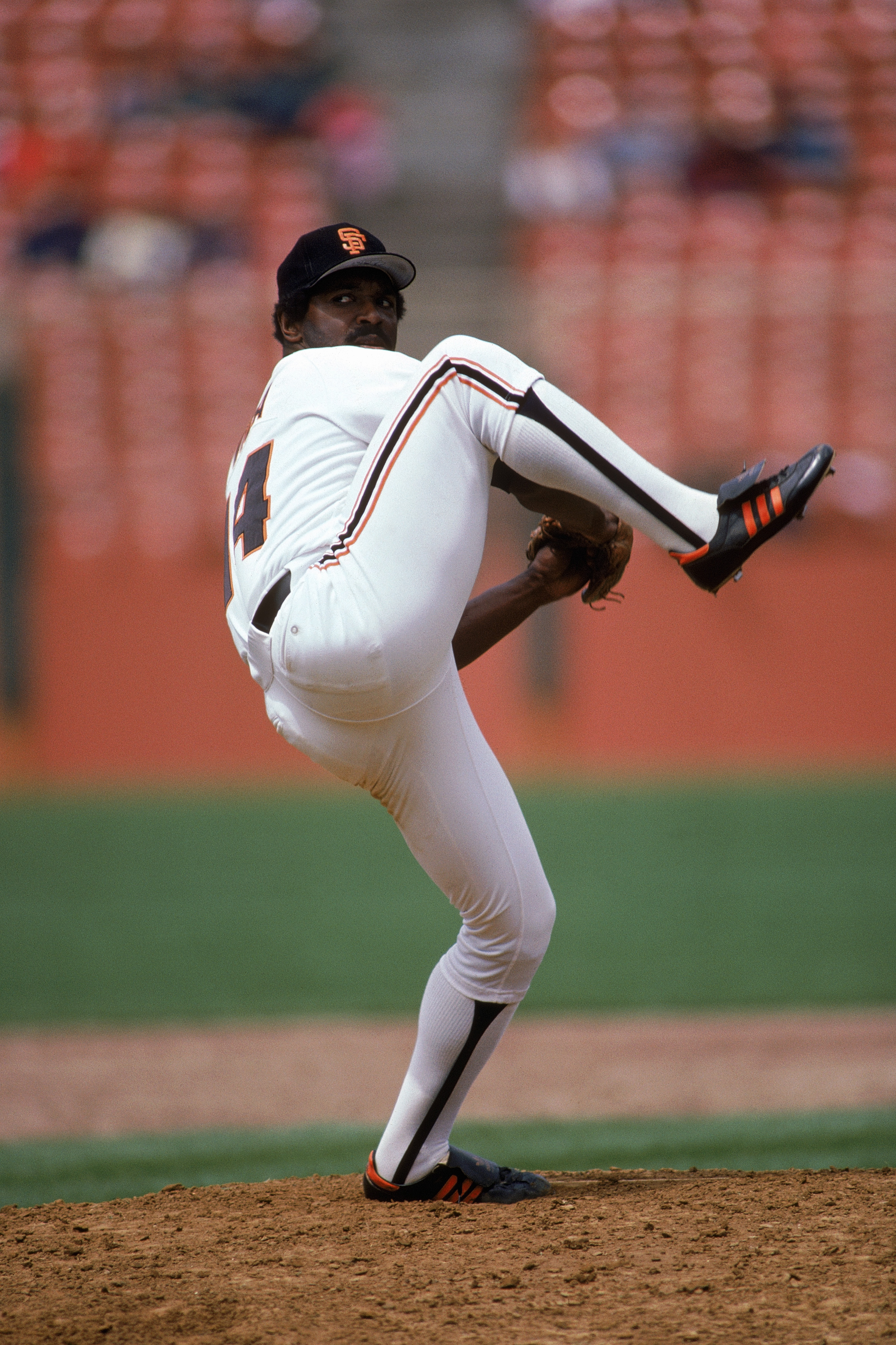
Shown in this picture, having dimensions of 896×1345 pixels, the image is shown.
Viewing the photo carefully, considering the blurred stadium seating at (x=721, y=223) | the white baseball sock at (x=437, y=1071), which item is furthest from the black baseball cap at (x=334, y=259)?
the blurred stadium seating at (x=721, y=223)

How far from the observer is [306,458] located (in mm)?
2545

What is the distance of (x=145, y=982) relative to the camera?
622 centimetres

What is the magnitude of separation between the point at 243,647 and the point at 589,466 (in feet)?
2.43

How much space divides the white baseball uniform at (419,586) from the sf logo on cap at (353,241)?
22cm

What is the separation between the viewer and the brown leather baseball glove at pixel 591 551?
8.91ft

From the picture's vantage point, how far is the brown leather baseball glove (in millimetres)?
2715

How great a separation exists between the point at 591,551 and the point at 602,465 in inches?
17.9

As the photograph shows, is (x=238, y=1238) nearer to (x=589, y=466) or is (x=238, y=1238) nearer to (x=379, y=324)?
(x=589, y=466)

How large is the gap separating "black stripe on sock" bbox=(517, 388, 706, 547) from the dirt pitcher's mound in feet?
4.00

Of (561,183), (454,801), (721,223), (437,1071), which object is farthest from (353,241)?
(561,183)

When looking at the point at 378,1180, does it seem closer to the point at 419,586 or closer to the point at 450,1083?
the point at 450,1083

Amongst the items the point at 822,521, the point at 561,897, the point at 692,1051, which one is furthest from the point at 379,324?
the point at 822,521

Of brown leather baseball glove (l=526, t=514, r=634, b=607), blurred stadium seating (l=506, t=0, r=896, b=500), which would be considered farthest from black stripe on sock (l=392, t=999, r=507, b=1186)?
blurred stadium seating (l=506, t=0, r=896, b=500)

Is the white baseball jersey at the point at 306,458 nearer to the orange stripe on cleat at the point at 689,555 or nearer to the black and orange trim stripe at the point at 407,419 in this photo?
the black and orange trim stripe at the point at 407,419
